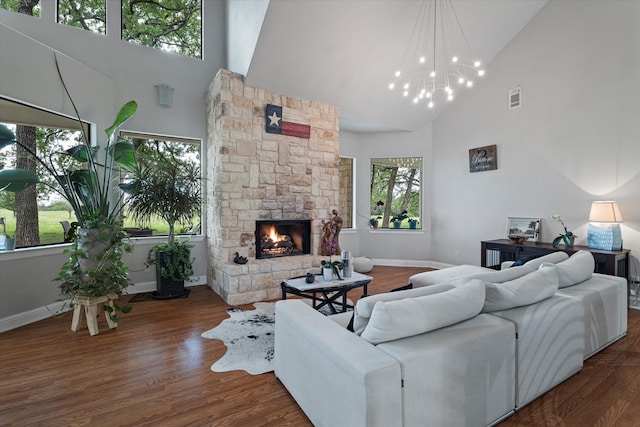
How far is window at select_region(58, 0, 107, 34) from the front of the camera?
433cm

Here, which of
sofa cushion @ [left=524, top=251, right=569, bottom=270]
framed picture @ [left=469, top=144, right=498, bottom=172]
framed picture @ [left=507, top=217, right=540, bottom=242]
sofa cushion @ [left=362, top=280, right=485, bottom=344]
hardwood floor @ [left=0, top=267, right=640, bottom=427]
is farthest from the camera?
framed picture @ [left=469, top=144, right=498, bottom=172]

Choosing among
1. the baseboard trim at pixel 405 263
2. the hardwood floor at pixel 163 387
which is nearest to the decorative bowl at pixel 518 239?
the hardwood floor at pixel 163 387

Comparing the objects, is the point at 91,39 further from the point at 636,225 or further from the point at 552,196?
the point at 636,225

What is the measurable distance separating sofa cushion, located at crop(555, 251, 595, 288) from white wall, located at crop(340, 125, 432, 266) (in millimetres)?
3879

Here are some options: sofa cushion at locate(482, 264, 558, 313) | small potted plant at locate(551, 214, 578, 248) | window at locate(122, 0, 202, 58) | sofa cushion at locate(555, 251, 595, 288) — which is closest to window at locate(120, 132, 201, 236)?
window at locate(122, 0, 202, 58)

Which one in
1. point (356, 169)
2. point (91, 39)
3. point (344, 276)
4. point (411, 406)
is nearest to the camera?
point (411, 406)

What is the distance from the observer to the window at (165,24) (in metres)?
4.87

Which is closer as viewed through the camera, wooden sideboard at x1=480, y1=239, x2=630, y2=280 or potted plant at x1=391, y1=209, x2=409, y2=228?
wooden sideboard at x1=480, y1=239, x2=630, y2=280

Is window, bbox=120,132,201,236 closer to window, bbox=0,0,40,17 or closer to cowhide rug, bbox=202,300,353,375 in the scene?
window, bbox=0,0,40,17

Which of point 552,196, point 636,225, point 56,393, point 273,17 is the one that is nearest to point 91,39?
point 273,17

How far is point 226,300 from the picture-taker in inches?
171

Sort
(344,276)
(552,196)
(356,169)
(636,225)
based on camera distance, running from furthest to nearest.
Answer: (356,169)
(552,196)
(636,225)
(344,276)

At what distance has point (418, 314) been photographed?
67.0 inches

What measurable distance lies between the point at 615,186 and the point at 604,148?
21.5 inches
